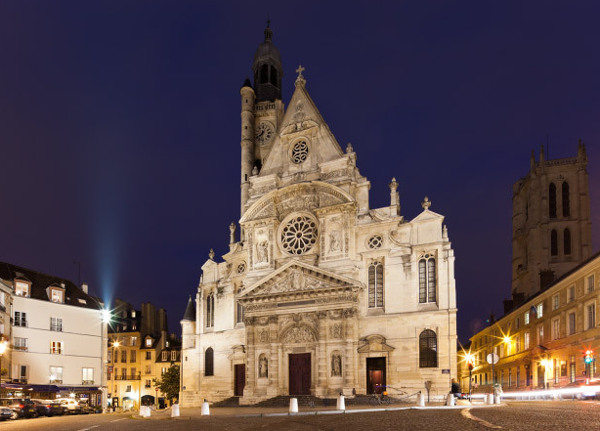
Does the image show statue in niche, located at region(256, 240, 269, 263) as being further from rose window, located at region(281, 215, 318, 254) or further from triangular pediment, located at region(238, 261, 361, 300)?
triangular pediment, located at region(238, 261, 361, 300)

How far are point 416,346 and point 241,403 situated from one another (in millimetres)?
12842

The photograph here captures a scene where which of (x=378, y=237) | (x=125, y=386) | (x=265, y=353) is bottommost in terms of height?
(x=125, y=386)

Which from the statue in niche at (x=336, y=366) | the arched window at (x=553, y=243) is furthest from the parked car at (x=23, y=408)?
the arched window at (x=553, y=243)

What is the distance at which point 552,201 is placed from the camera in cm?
7712

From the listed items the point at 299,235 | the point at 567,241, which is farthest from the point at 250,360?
the point at 567,241

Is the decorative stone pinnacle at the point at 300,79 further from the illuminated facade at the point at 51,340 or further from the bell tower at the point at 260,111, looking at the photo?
the illuminated facade at the point at 51,340

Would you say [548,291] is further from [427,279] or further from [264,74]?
[264,74]

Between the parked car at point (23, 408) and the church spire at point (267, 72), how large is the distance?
34.3 m

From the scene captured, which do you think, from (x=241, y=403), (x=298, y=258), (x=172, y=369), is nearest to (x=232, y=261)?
(x=298, y=258)

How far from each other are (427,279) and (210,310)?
18217 millimetres

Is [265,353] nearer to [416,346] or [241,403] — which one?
[241,403]

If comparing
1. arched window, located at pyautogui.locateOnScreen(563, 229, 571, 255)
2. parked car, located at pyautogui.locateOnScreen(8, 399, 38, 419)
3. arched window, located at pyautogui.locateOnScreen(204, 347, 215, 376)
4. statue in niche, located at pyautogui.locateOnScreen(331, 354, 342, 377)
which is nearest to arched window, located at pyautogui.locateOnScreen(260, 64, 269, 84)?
arched window, located at pyautogui.locateOnScreen(204, 347, 215, 376)

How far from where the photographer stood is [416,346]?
39.0 metres

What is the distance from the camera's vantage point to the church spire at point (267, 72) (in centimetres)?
5809
